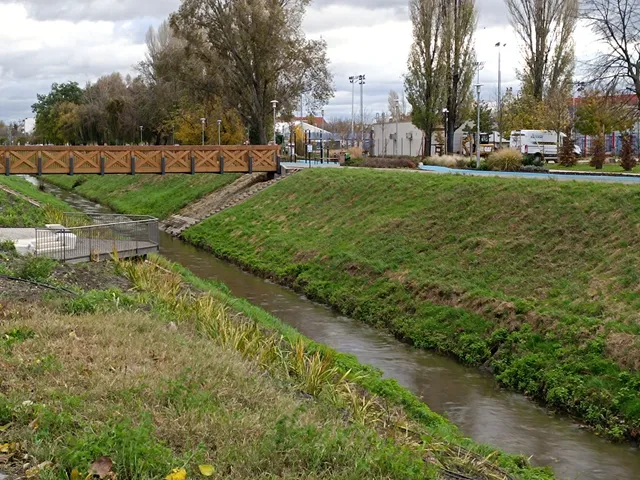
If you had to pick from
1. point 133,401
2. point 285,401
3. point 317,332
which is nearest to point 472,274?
point 317,332

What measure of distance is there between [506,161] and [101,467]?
37.9 metres

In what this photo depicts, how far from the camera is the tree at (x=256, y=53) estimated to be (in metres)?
55.3

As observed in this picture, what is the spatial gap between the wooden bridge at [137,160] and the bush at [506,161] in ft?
41.3

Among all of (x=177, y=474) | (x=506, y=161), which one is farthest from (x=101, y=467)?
(x=506, y=161)

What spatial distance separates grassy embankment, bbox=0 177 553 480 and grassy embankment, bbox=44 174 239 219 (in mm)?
36027

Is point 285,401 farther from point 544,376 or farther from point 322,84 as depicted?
point 322,84

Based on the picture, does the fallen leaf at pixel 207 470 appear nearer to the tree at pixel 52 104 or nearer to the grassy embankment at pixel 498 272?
the grassy embankment at pixel 498 272

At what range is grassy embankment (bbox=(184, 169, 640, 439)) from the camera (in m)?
15.5

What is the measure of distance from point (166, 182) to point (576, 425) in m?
48.7

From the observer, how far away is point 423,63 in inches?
2370

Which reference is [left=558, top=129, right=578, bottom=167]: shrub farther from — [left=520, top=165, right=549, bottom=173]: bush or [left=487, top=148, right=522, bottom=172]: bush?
[left=520, top=165, right=549, bottom=173]: bush

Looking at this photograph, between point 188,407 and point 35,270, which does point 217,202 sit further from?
point 188,407

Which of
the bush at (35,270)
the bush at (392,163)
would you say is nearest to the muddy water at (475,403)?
the bush at (35,270)

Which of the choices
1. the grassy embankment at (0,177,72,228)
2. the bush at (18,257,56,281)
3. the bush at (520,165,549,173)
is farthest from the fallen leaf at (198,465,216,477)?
the bush at (520,165,549,173)
